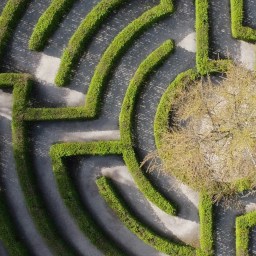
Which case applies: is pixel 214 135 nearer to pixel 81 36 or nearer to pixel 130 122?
pixel 130 122

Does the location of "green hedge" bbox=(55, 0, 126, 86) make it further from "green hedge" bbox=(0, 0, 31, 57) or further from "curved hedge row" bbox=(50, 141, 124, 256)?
"curved hedge row" bbox=(50, 141, 124, 256)

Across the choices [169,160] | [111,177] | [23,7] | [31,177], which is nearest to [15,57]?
[23,7]

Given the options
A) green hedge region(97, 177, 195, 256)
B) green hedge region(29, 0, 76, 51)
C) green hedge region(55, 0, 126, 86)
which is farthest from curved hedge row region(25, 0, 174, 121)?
green hedge region(97, 177, 195, 256)

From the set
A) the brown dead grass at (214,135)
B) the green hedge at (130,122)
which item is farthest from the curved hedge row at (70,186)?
the brown dead grass at (214,135)

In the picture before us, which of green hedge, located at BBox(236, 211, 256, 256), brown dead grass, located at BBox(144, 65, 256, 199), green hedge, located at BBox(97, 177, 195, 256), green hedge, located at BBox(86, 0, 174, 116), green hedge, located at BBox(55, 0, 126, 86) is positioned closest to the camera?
brown dead grass, located at BBox(144, 65, 256, 199)

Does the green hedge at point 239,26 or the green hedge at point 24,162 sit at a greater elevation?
the green hedge at point 239,26

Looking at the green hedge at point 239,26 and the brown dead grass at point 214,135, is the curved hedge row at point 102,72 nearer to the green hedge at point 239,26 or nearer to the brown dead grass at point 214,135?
the green hedge at point 239,26

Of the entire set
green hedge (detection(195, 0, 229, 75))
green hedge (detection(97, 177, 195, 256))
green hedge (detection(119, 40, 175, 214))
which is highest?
green hedge (detection(195, 0, 229, 75))
